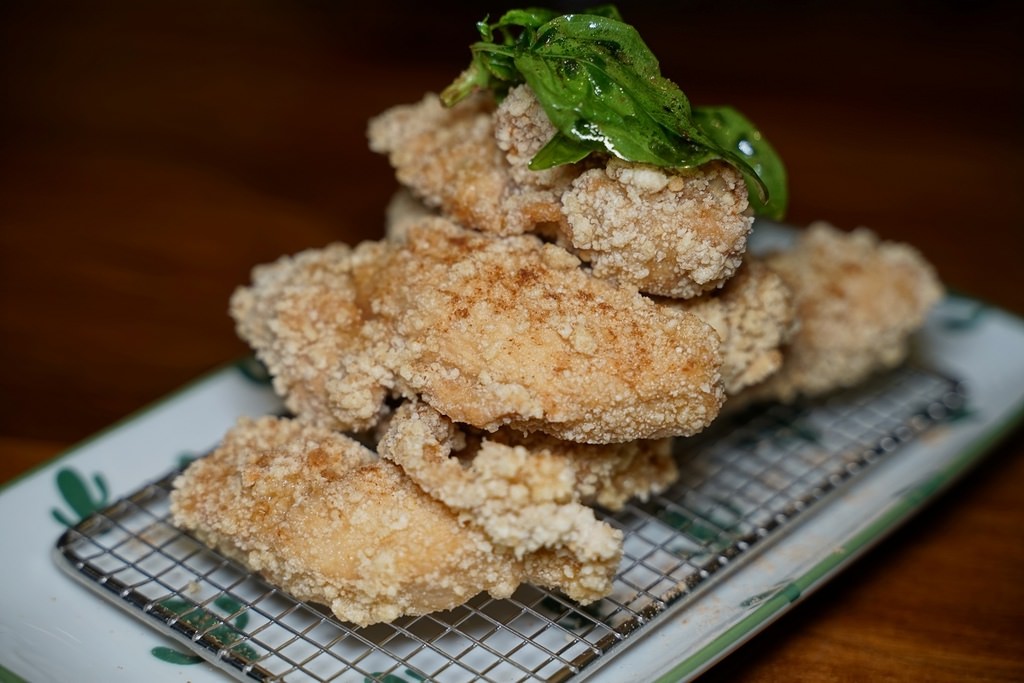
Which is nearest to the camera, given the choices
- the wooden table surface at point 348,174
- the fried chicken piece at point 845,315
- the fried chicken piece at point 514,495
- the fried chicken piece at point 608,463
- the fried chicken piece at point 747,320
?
the fried chicken piece at point 514,495

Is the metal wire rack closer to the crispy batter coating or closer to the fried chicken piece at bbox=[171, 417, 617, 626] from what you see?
the fried chicken piece at bbox=[171, 417, 617, 626]

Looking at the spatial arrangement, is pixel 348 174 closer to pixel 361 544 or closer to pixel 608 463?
pixel 608 463

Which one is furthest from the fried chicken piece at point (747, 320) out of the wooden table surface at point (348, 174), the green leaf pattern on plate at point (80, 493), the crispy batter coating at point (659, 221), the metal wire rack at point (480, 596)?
the green leaf pattern on plate at point (80, 493)

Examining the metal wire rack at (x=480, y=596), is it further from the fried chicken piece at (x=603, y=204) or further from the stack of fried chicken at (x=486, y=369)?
the fried chicken piece at (x=603, y=204)

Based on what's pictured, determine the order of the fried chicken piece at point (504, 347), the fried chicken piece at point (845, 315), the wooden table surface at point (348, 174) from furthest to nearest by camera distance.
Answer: the fried chicken piece at point (845, 315) → the wooden table surface at point (348, 174) → the fried chicken piece at point (504, 347)

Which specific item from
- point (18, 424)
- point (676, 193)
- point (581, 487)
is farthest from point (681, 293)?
point (18, 424)
